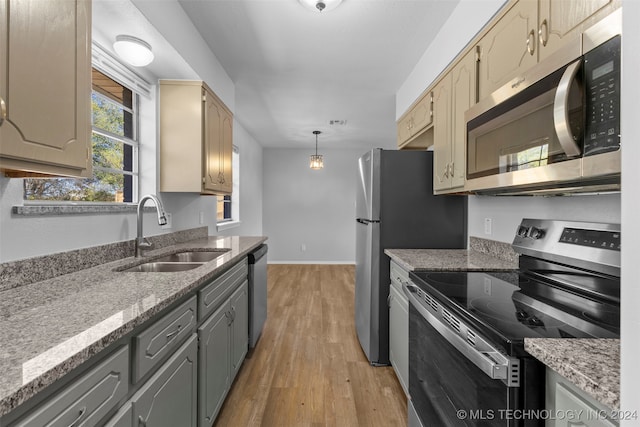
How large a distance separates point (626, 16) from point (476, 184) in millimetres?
1130

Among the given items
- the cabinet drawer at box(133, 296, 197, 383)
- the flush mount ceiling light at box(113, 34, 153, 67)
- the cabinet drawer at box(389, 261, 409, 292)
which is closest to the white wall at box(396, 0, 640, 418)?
the cabinet drawer at box(389, 261, 409, 292)

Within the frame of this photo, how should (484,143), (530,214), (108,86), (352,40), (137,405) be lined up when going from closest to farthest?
(137,405) < (484,143) < (530,214) < (108,86) < (352,40)

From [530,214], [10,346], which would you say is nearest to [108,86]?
[10,346]

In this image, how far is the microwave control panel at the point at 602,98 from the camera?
787mm

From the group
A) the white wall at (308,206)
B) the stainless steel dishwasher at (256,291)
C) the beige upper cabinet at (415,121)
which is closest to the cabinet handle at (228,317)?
the stainless steel dishwasher at (256,291)

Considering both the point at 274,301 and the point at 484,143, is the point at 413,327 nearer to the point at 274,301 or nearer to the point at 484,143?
the point at 484,143

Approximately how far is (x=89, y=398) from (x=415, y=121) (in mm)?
2682

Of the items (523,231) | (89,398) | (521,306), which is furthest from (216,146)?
(521,306)

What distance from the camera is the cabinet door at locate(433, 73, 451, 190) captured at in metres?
2.00

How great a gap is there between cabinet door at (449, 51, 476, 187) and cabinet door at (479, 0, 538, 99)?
0.29 ft

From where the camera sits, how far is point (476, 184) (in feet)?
5.11

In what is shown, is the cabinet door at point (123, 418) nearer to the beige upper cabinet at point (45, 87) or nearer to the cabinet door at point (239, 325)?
the beige upper cabinet at point (45, 87)

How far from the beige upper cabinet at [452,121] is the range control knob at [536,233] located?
45 centimetres

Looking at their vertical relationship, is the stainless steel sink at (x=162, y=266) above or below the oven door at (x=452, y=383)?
above
